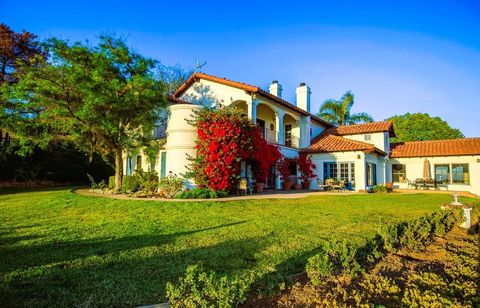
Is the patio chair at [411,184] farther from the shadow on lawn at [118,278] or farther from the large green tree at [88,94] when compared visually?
the shadow on lawn at [118,278]

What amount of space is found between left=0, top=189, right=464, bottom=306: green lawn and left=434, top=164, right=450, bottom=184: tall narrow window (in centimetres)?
1826

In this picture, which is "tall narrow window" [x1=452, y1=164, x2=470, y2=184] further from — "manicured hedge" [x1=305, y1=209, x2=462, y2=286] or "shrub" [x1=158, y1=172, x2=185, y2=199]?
"shrub" [x1=158, y1=172, x2=185, y2=199]

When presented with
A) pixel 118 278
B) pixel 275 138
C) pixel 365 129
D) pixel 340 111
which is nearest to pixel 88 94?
pixel 118 278

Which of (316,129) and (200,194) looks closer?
(200,194)

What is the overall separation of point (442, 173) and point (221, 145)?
2112cm

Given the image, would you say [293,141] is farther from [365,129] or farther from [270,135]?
[365,129]

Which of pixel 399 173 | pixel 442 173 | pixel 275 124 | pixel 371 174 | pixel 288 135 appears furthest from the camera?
Result: pixel 399 173

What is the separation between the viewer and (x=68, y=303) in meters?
3.06

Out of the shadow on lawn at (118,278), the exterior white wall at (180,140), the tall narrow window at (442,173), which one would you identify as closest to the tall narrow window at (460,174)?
the tall narrow window at (442,173)

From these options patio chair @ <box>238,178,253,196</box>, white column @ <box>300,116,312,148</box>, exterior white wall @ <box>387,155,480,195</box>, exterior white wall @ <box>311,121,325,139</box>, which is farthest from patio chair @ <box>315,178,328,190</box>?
exterior white wall @ <box>387,155,480,195</box>

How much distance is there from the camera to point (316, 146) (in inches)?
876

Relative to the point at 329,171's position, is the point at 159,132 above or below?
above

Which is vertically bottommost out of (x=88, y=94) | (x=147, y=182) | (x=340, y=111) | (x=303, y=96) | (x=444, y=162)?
(x=147, y=182)

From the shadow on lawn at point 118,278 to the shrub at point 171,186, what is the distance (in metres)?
9.43
